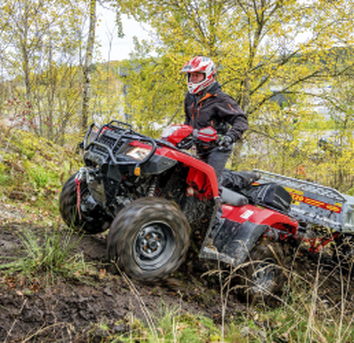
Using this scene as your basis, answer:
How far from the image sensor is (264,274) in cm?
420

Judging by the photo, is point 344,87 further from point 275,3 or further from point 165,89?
point 165,89

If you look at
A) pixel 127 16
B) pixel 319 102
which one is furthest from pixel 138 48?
pixel 319 102

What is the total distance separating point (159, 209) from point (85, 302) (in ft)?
3.30

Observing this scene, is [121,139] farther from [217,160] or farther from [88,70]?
[88,70]

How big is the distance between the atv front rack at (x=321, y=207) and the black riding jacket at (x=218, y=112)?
1.95 meters

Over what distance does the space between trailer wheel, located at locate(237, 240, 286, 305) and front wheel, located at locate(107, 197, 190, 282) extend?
1.03 meters

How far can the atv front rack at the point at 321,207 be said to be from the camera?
4.79m

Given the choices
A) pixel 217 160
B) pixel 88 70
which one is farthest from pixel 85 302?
pixel 88 70

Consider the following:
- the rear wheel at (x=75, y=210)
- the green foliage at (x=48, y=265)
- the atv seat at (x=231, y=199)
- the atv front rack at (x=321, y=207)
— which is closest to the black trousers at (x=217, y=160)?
the atv seat at (x=231, y=199)

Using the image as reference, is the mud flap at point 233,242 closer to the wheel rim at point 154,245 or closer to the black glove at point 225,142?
the wheel rim at point 154,245

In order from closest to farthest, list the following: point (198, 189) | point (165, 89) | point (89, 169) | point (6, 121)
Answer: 1. point (89, 169)
2. point (198, 189)
3. point (6, 121)
4. point (165, 89)

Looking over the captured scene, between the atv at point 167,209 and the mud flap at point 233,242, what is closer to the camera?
the atv at point 167,209

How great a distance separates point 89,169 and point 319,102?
33.4ft

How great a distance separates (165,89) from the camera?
12.5 metres
